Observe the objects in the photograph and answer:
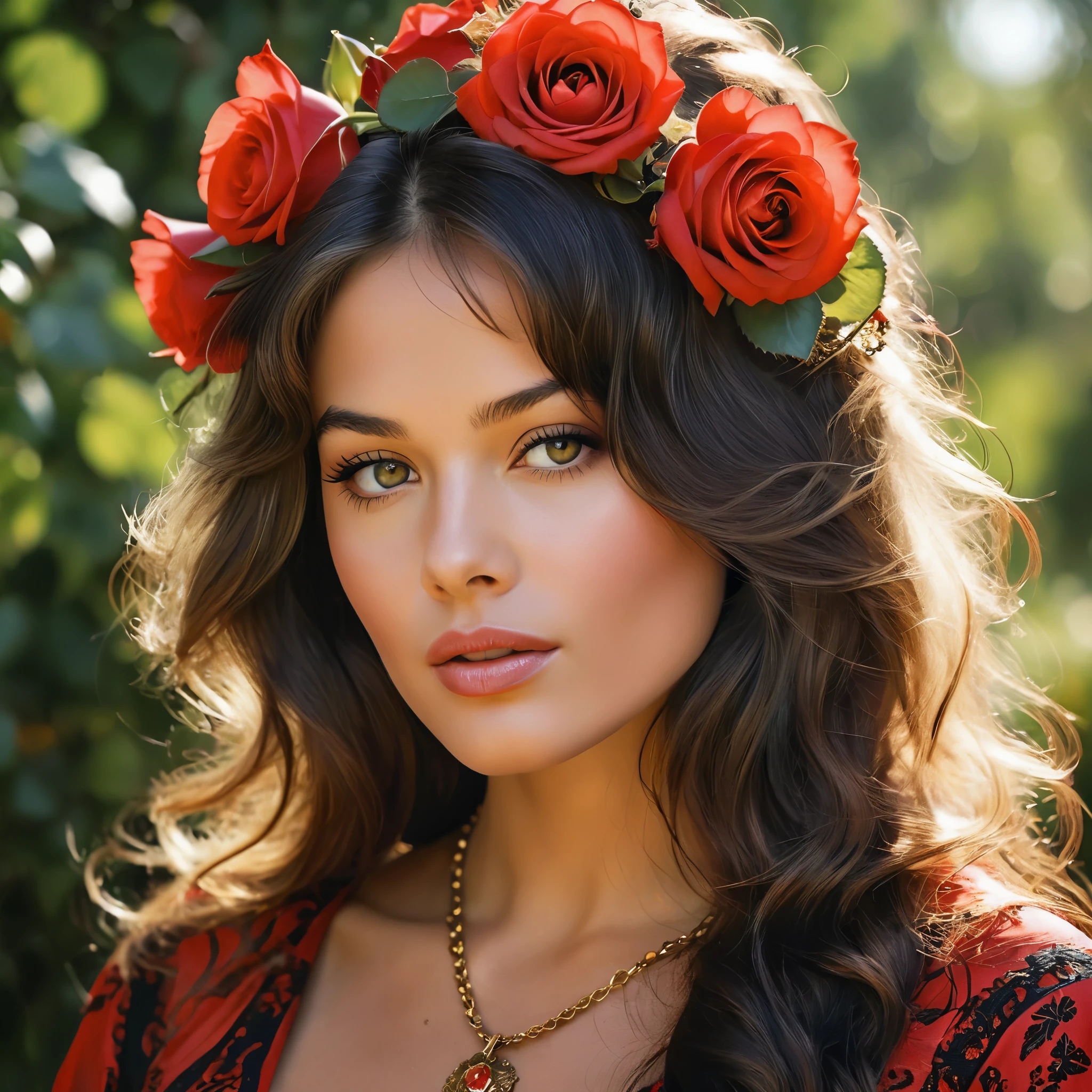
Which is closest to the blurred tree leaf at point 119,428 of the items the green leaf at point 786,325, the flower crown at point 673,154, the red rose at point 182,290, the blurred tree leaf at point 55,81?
the red rose at point 182,290

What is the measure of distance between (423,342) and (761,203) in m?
0.39

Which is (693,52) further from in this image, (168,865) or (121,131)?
(168,865)

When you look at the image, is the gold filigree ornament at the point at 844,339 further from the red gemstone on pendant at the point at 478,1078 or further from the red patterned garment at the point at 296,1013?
the red gemstone on pendant at the point at 478,1078

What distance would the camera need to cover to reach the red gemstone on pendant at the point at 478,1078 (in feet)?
4.93

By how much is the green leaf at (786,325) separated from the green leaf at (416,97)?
0.41m

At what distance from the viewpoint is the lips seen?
1.40 metres

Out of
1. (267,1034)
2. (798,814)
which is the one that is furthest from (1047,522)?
(267,1034)

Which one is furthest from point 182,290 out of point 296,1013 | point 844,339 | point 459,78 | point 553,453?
point 296,1013

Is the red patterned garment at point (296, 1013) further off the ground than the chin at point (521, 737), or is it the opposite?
the chin at point (521, 737)

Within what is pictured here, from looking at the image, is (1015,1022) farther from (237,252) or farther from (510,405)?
(237,252)

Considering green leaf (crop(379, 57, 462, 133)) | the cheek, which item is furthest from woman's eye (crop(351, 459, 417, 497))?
green leaf (crop(379, 57, 462, 133))

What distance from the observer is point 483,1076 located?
1.51m

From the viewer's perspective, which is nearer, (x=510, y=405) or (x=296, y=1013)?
(x=510, y=405)

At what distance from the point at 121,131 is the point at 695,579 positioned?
1280 millimetres
